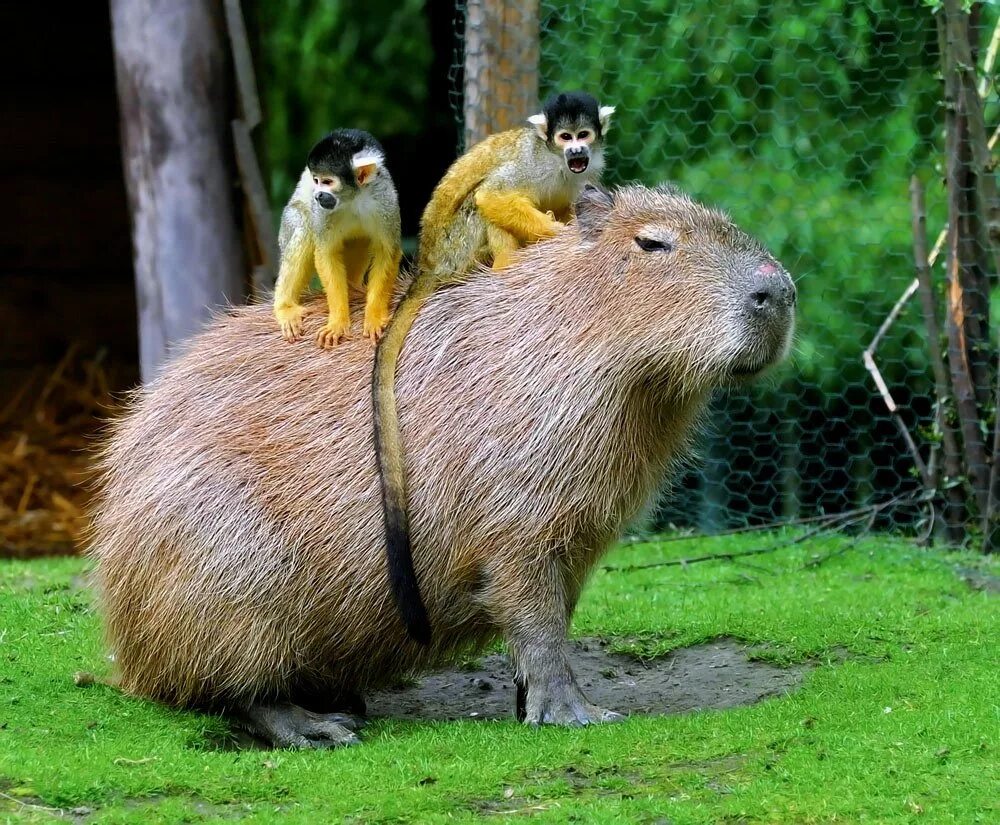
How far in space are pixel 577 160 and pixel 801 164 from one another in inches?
151

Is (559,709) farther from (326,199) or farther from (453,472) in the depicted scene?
(326,199)

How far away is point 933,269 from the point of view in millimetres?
8094

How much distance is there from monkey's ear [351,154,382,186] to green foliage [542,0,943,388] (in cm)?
342

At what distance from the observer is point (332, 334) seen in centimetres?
506

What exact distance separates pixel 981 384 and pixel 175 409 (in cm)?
417

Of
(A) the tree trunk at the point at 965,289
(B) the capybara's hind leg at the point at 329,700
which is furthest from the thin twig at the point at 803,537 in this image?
(B) the capybara's hind leg at the point at 329,700

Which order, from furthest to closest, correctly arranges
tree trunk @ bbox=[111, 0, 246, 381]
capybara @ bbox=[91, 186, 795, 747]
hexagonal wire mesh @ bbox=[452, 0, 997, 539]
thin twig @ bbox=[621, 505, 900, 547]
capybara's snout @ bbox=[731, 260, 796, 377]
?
1. hexagonal wire mesh @ bbox=[452, 0, 997, 539]
2. tree trunk @ bbox=[111, 0, 246, 381]
3. thin twig @ bbox=[621, 505, 900, 547]
4. capybara @ bbox=[91, 186, 795, 747]
5. capybara's snout @ bbox=[731, 260, 796, 377]

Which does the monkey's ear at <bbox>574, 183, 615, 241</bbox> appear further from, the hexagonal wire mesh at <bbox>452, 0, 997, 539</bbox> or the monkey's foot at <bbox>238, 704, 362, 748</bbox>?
the hexagonal wire mesh at <bbox>452, 0, 997, 539</bbox>

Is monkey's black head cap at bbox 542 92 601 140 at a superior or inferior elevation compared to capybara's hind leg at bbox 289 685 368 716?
superior

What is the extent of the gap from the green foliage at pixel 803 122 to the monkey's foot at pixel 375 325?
362cm

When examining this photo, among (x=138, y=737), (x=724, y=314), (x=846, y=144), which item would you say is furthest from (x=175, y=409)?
(x=846, y=144)

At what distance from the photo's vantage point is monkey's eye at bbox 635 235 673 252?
4.69 metres

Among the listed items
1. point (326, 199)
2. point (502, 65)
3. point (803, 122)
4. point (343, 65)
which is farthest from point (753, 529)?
point (343, 65)

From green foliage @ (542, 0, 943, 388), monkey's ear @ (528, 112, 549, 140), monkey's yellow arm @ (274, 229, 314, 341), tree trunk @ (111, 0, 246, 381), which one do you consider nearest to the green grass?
monkey's yellow arm @ (274, 229, 314, 341)
